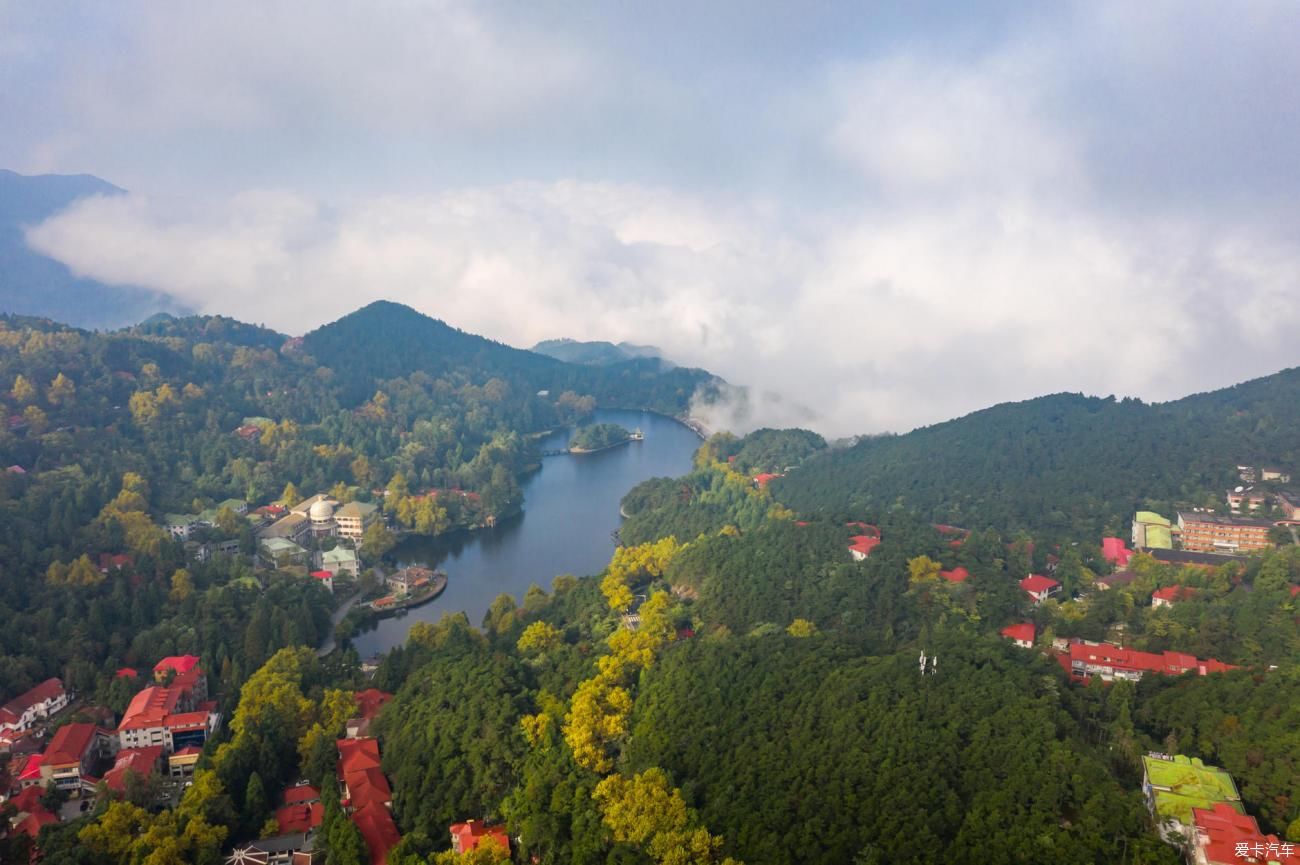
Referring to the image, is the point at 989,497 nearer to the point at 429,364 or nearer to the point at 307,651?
the point at 307,651

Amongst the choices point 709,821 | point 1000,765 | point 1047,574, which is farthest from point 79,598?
point 1047,574

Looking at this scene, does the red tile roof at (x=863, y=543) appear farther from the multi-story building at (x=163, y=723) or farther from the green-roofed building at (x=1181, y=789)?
Answer: the multi-story building at (x=163, y=723)

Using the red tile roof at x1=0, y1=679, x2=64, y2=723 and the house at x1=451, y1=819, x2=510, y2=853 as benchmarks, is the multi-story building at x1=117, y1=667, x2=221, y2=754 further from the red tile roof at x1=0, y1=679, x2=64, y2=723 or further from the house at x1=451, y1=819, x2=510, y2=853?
the house at x1=451, y1=819, x2=510, y2=853

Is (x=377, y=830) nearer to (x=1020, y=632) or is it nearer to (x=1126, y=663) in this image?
(x=1020, y=632)

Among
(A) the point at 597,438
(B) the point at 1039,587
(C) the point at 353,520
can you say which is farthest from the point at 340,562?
(A) the point at 597,438

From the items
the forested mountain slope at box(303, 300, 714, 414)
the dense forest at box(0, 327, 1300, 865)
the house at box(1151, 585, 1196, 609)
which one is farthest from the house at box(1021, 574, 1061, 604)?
the forested mountain slope at box(303, 300, 714, 414)

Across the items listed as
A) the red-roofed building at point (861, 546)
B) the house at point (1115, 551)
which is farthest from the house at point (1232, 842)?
the house at point (1115, 551)
